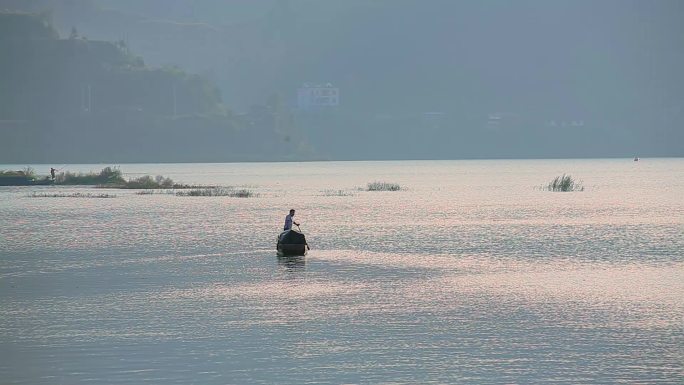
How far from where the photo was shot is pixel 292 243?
247 ft

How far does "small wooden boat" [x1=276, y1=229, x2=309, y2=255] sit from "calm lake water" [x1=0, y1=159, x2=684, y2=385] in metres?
0.92

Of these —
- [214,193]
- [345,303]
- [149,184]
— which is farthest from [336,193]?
[345,303]

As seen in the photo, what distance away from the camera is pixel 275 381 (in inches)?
1531

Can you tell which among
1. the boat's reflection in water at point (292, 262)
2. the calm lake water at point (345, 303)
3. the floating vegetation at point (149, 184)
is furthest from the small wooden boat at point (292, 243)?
the floating vegetation at point (149, 184)

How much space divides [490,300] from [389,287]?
6.84m

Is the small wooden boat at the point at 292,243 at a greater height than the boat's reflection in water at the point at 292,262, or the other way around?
the small wooden boat at the point at 292,243

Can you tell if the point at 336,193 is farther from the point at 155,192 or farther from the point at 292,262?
the point at 292,262

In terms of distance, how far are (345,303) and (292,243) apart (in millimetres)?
20323

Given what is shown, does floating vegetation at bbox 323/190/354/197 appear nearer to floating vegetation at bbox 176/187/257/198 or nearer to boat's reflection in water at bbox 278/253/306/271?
floating vegetation at bbox 176/187/257/198

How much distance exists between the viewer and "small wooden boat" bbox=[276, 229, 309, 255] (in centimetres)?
7519

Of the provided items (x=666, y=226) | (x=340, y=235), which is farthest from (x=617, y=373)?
(x=666, y=226)

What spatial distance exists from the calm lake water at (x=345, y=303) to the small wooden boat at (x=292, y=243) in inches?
36.1

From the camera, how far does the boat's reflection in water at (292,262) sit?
70.9m

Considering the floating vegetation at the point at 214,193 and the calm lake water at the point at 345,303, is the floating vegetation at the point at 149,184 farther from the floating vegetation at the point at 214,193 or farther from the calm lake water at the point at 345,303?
the calm lake water at the point at 345,303
